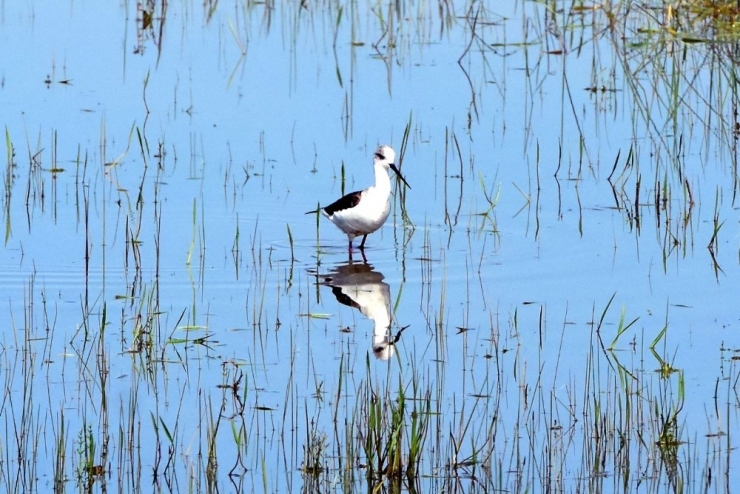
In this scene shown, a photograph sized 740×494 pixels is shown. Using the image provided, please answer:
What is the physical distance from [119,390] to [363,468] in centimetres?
148

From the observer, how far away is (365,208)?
10.1 m

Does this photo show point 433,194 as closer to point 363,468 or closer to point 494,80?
point 494,80

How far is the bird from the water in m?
0.20

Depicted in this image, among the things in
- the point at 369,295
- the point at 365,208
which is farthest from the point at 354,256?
the point at 369,295

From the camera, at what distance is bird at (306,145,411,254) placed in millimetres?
10062

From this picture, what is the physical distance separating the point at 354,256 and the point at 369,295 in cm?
120

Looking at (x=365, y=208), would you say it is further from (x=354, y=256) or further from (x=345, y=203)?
(x=354, y=256)

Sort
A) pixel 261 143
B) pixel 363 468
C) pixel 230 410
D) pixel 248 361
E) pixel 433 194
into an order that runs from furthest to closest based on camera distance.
Answer: pixel 261 143 < pixel 433 194 < pixel 248 361 < pixel 230 410 < pixel 363 468

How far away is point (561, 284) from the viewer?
9047mm

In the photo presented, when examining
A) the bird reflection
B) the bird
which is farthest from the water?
the bird

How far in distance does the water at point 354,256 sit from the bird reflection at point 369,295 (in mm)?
37

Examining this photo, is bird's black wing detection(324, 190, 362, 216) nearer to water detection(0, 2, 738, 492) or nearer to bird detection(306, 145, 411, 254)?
bird detection(306, 145, 411, 254)

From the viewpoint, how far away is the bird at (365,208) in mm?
10062

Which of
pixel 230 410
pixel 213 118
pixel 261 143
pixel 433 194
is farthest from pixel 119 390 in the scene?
pixel 213 118
